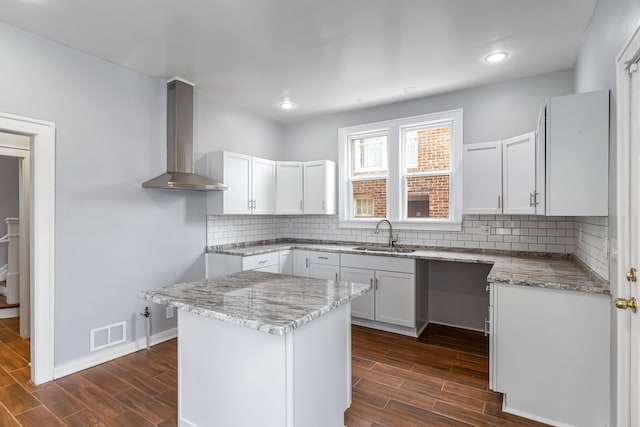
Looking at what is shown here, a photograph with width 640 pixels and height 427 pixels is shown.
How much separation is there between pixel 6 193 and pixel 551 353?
7316mm

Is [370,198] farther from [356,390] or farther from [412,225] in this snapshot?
[356,390]

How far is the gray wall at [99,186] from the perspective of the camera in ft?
8.56

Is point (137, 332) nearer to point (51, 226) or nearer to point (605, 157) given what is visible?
point (51, 226)

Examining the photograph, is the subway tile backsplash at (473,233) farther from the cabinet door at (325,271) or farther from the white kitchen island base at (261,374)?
the white kitchen island base at (261,374)

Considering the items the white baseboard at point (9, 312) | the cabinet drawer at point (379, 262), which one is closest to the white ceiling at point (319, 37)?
the cabinet drawer at point (379, 262)

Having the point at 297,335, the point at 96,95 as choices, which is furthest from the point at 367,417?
the point at 96,95

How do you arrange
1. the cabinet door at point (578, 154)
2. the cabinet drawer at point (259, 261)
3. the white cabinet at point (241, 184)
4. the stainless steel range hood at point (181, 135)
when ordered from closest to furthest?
the cabinet door at point (578, 154) < the stainless steel range hood at point (181, 135) < the cabinet drawer at point (259, 261) < the white cabinet at point (241, 184)

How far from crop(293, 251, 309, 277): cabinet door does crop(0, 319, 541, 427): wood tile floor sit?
1312 millimetres

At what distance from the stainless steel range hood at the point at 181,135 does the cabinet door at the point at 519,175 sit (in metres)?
2.97

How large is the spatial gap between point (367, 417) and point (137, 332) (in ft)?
8.05

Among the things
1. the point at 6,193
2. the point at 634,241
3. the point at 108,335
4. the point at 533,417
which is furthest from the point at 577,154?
the point at 6,193

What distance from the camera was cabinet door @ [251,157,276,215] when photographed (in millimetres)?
4301

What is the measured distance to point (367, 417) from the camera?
2166mm

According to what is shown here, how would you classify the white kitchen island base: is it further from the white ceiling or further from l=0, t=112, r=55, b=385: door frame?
the white ceiling
